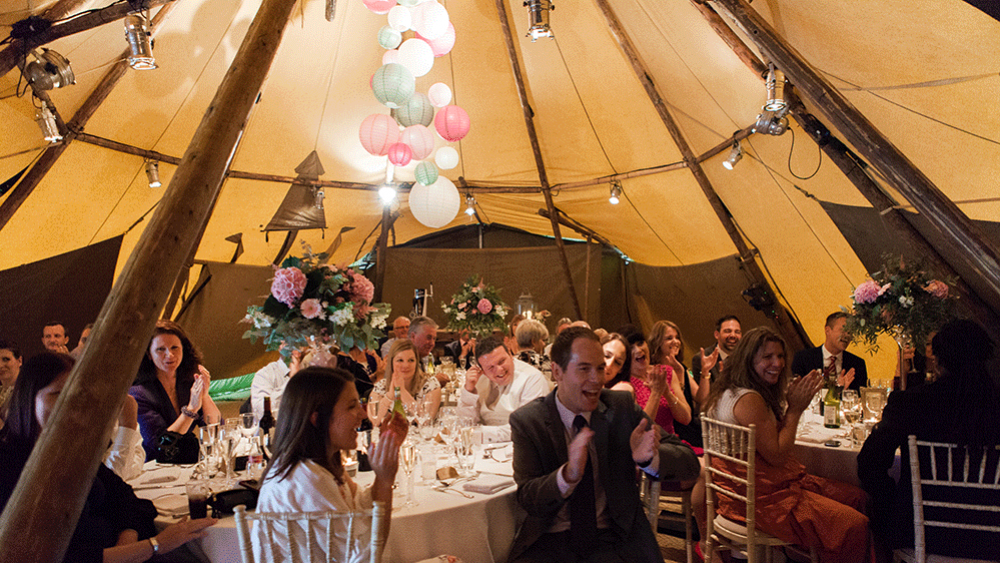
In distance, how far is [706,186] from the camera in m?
7.31

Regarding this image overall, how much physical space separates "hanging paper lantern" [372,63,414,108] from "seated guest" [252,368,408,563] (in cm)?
359

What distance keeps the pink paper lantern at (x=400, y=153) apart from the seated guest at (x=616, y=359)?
287cm

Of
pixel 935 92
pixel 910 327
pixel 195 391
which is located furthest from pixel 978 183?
pixel 195 391

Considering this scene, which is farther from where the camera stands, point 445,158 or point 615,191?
point 615,191

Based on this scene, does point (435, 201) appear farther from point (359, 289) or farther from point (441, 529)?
point (441, 529)

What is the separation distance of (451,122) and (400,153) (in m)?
0.55

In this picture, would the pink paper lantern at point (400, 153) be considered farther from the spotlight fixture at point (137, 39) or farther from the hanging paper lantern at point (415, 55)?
the spotlight fixture at point (137, 39)

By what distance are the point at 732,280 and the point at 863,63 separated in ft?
15.0

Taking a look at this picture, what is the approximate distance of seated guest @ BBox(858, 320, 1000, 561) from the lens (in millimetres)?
2828

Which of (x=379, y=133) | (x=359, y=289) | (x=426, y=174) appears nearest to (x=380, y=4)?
(x=379, y=133)

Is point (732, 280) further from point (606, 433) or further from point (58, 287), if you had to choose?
point (58, 287)

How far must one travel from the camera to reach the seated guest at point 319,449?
2021 mm

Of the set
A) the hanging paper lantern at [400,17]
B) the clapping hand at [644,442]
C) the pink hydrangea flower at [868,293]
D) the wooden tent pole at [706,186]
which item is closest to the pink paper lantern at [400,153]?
the hanging paper lantern at [400,17]

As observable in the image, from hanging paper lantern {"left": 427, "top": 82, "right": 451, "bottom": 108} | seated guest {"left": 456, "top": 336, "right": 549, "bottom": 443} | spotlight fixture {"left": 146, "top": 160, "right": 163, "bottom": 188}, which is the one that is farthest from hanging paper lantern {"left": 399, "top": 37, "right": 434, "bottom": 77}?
spotlight fixture {"left": 146, "top": 160, "right": 163, "bottom": 188}
